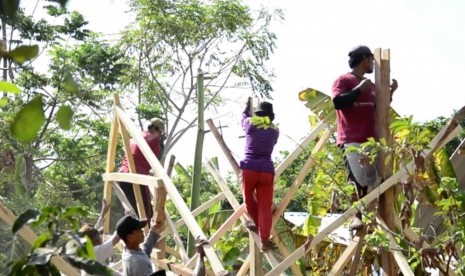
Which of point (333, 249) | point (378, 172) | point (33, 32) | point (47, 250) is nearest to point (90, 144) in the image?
point (33, 32)

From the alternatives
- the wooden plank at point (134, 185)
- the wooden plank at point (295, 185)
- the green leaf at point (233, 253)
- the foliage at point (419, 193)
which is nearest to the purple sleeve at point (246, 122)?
the wooden plank at point (295, 185)

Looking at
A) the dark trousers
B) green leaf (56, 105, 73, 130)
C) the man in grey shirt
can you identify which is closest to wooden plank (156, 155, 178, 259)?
the man in grey shirt

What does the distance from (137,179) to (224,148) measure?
30.0 inches

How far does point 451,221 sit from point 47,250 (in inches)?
168

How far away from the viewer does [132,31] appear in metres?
22.9

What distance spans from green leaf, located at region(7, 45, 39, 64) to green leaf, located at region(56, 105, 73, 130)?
13 centimetres

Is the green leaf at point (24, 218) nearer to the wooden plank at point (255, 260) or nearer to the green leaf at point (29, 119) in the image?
the green leaf at point (29, 119)

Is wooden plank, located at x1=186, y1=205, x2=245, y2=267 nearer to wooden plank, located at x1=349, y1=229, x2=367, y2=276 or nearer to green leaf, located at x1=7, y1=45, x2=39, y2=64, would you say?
wooden plank, located at x1=349, y1=229, x2=367, y2=276

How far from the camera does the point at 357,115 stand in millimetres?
6703

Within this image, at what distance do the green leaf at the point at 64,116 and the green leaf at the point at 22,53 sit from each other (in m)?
0.13

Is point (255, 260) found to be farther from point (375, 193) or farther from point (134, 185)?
point (134, 185)

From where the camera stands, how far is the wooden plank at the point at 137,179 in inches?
273

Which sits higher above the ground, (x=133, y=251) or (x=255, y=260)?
(x=133, y=251)

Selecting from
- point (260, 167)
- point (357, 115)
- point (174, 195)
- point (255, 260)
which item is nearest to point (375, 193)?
point (357, 115)
